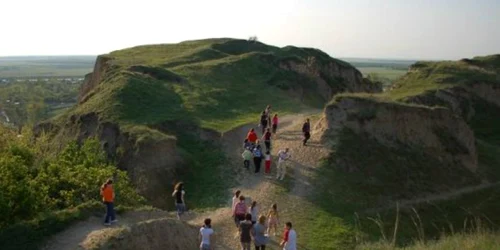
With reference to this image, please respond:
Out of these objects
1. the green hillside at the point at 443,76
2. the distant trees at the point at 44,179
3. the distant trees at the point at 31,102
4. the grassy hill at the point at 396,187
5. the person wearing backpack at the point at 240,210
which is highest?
the green hillside at the point at 443,76

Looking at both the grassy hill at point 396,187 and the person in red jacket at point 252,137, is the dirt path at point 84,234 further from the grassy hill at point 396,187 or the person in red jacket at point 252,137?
the person in red jacket at point 252,137

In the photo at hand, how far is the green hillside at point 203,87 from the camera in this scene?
33438 millimetres

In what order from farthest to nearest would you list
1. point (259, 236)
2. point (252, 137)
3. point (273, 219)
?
point (252, 137), point (273, 219), point (259, 236)

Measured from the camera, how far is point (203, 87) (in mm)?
39844

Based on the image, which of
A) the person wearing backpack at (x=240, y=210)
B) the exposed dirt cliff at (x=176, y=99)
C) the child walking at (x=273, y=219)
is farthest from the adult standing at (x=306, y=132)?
the person wearing backpack at (x=240, y=210)

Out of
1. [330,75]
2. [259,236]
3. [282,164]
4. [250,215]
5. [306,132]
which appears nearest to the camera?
[259,236]

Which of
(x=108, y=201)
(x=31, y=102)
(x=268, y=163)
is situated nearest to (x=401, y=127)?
(x=268, y=163)

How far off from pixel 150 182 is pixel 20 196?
9.54 m

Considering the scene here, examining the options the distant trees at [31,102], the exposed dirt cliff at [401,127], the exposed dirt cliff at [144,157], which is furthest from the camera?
the distant trees at [31,102]

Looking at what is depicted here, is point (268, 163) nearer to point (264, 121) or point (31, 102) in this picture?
point (264, 121)

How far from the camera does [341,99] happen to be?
1226 inches

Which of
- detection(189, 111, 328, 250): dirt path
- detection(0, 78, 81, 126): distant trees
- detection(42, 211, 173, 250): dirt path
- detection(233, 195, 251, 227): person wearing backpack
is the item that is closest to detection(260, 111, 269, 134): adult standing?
detection(189, 111, 328, 250): dirt path

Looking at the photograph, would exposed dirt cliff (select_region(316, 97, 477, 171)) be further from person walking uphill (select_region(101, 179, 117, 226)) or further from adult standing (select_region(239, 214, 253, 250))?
person walking uphill (select_region(101, 179, 117, 226))

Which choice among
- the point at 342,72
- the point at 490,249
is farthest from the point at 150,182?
the point at 342,72
